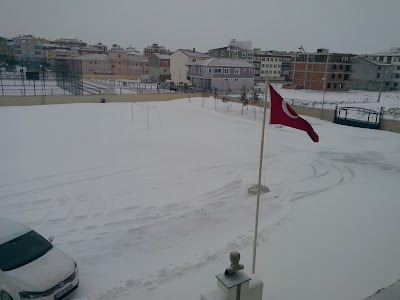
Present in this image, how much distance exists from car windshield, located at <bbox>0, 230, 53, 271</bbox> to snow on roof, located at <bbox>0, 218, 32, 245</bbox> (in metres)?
0.09

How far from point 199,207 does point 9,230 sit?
4875mm

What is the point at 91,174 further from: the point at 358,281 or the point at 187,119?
the point at 187,119

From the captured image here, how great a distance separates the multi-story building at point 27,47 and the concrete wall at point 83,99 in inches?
3057

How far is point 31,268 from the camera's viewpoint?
550 centimetres

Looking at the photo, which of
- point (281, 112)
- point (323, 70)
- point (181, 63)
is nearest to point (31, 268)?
point (281, 112)

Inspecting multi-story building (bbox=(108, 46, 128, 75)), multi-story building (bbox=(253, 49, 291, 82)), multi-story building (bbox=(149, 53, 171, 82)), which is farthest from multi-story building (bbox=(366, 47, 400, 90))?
multi-story building (bbox=(108, 46, 128, 75))

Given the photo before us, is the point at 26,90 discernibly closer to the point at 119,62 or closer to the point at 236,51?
the point at 119,62

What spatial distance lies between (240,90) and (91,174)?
3921 cm

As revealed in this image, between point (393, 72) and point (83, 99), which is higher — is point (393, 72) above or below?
above

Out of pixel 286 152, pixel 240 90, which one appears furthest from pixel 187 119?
pixel 240 90

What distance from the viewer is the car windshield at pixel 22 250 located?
5.51 meters

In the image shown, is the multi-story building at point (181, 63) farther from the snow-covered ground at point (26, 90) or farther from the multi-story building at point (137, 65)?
the snow-covered ground at point (26, 90)

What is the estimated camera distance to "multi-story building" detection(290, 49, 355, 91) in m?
56.2

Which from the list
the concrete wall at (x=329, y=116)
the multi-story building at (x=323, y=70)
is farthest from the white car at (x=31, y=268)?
the multi-story building at (x=323, y=70)
